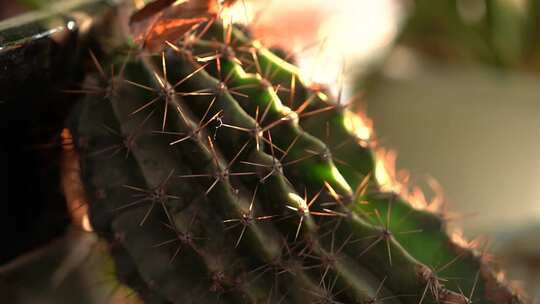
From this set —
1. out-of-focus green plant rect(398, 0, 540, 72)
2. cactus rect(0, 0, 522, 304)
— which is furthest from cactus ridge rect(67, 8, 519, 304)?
out-of-focus green plant rect(398, 0, 540, 72)

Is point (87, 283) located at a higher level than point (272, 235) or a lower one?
lower

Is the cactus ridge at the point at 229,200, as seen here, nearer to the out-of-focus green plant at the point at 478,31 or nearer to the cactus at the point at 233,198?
the cactus at the point at 233,198

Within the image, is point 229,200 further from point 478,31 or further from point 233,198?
point 478,31

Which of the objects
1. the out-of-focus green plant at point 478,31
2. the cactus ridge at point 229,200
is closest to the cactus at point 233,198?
the cactus ridge at point 229,200

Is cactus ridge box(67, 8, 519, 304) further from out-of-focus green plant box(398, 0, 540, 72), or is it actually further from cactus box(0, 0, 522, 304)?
out-of-focus green plant box(398, 0, 540, 72)

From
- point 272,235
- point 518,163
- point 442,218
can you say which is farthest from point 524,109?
point 272,235

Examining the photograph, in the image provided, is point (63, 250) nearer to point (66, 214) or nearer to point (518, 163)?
point (66, 214)

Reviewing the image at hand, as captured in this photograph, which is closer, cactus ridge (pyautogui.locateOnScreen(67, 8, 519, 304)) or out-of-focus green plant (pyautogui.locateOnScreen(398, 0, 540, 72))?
cactus ridge (pyautogui.locateOnScreen(67, 8, 519, 304))

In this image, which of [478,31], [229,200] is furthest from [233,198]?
[478,31]
